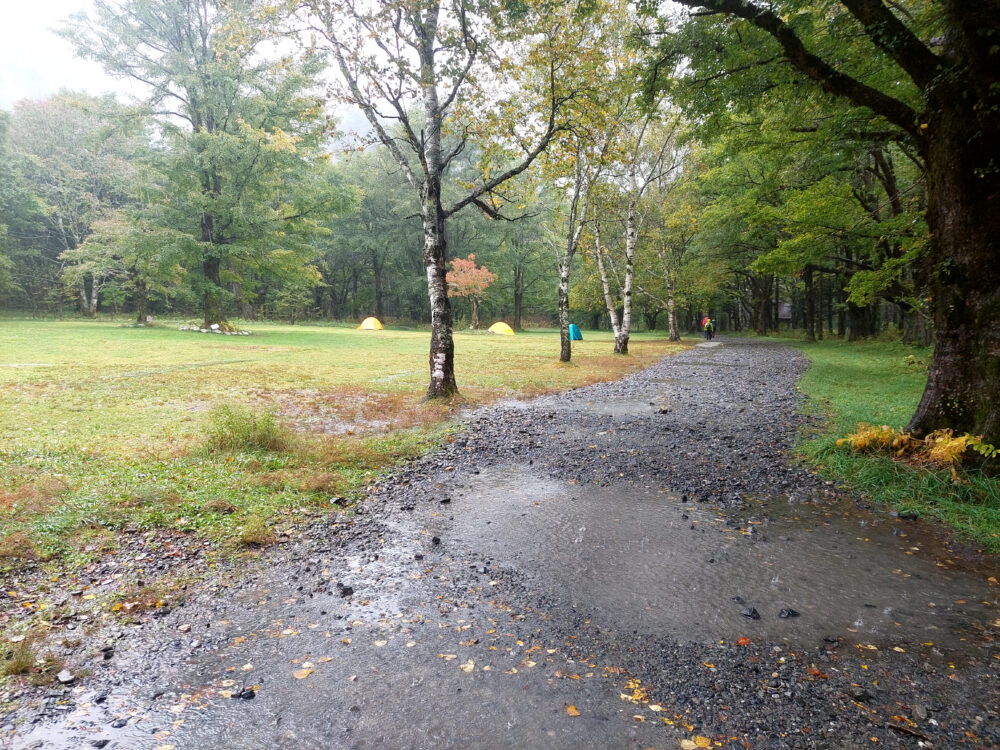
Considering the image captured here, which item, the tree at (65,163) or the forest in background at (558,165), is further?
the tree at (65,163)

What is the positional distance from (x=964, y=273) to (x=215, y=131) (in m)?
29.7

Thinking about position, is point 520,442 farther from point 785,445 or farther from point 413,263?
point 413,263

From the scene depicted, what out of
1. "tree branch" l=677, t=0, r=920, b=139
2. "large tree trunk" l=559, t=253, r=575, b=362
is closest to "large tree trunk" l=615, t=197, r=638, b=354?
"large tree trunk" l=559, t=253, r=575, b=362

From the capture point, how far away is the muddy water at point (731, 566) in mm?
3031

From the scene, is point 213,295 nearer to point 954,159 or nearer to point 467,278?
point 467,278

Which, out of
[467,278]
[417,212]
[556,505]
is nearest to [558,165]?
[556,505]

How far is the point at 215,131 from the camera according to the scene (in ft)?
81.7

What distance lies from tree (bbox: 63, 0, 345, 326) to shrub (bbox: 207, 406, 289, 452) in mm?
21397

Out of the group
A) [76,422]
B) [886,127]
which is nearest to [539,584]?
[76,422]

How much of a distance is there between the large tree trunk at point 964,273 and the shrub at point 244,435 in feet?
25.1

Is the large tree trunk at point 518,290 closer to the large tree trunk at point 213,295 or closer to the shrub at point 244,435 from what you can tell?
the large tree trunk at point 213,295

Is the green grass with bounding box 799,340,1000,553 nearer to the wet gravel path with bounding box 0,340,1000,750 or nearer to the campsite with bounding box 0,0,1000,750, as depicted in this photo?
the campsite with bounding box 0,0,1000,750

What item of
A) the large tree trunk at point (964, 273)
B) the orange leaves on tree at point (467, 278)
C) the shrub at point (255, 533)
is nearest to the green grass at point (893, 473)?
the large tree trunk at point (964, 273)

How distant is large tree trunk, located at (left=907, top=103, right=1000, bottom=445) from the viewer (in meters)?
4.88
